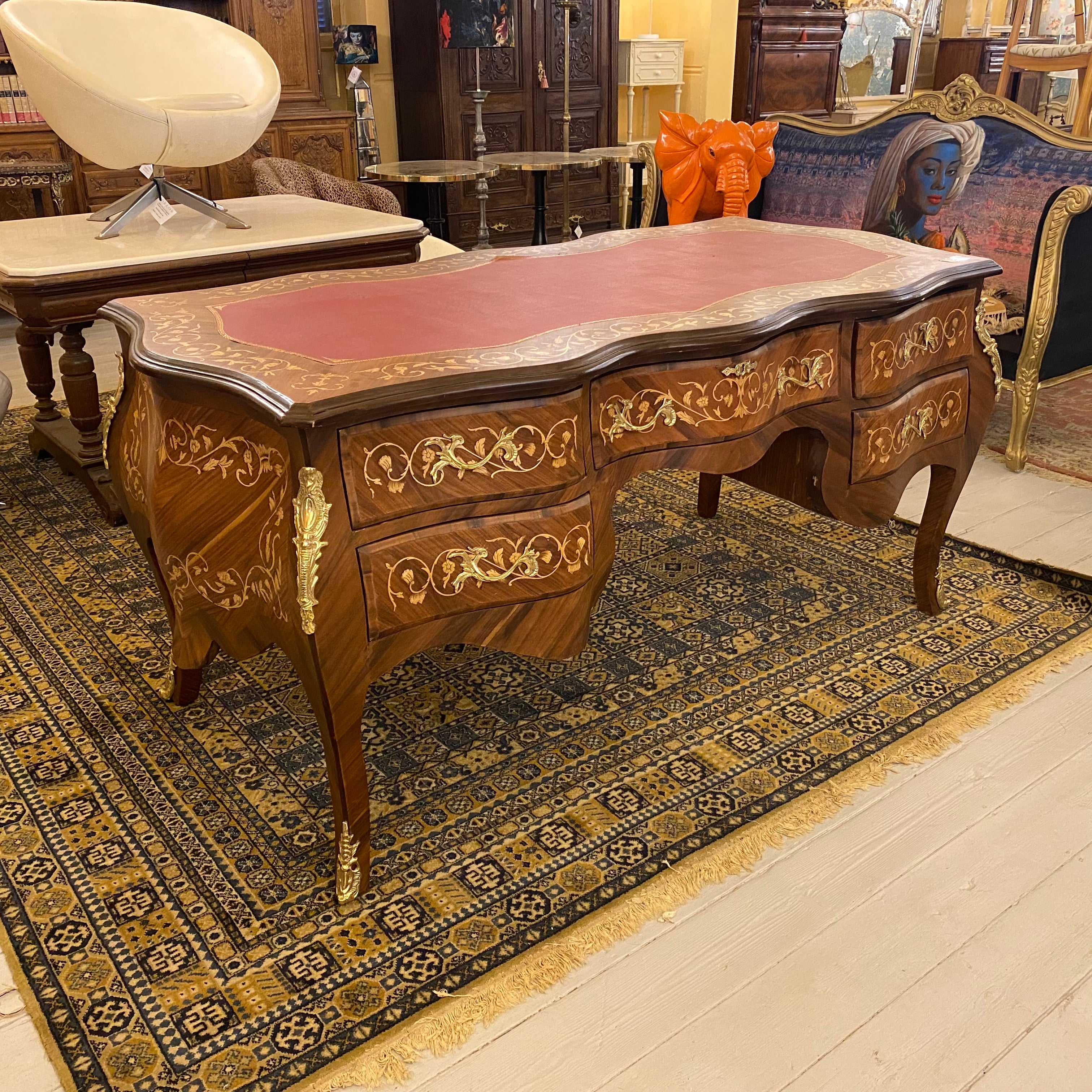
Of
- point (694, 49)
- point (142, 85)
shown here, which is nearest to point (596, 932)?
point (142, 85)

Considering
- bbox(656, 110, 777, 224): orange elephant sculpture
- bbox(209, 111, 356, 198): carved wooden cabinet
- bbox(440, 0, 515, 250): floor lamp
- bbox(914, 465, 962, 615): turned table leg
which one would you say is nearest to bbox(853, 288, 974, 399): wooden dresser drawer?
bbox(914, 465, 962, 615): turned table leg

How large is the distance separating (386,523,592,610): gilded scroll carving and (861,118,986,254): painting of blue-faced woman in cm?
265

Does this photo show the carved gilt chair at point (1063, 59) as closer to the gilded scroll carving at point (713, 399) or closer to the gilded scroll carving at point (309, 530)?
the gilded scroll carving at point (713, 399)

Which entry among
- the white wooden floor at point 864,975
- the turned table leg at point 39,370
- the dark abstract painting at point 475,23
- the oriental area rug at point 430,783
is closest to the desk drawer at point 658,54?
the dark abstract painting at point 475,23

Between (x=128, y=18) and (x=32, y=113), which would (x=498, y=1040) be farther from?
(x=32, y=113)

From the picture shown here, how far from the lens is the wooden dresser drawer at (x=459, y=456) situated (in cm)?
144

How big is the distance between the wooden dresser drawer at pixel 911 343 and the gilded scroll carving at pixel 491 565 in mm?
715

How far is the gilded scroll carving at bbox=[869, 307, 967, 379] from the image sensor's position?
203 cm

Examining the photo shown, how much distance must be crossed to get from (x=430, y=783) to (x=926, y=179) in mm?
3019

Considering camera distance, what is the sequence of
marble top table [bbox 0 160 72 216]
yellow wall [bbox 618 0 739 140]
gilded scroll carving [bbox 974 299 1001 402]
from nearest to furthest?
1. gilded scroll carving [bbox 974 299 1001 402]
2. marble top table [bbox 0 160 72 216]
3. yellow wall [bbox 618 0 739 140]

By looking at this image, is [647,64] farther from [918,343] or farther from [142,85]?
[918,343]

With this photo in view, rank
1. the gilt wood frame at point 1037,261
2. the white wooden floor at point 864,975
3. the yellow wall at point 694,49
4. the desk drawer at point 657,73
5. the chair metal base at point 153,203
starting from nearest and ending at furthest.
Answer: the white wooden floor at point 864,975 → the gilt wood frame at point 1037,261 → the chair metal base at point 153,203 → the desk drawer at point 657,73 → the yellow wall at point 694,49

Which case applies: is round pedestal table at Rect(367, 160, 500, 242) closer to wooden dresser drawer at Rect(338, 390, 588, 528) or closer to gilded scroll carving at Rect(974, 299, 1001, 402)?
gilded scroll carving at Rect(974, 299, 1001, 402)

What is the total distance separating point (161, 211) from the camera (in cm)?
A: 337
